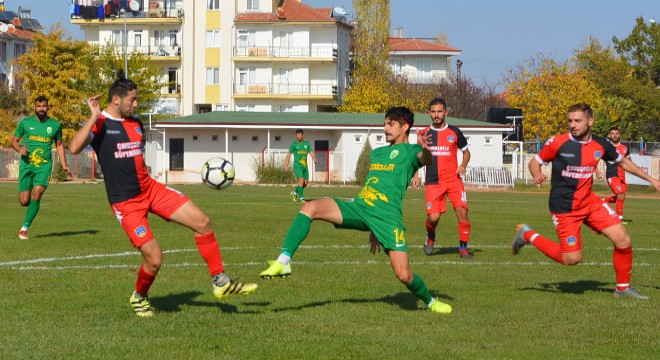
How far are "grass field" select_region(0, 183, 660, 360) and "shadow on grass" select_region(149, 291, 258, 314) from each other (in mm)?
20

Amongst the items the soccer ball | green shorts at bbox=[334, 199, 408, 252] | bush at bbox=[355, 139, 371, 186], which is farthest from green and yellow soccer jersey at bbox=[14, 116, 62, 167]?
bush at bbox=[355, 139, 371, 186]

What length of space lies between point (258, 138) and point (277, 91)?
2167 centimetres

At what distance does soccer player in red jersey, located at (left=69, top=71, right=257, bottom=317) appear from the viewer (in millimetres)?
9219

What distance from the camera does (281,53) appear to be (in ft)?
280

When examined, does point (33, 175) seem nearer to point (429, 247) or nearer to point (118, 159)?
point (429, 247)

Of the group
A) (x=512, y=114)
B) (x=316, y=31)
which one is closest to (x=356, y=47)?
(x=316, y=31)

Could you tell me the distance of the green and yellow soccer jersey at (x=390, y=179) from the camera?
31.5 ft

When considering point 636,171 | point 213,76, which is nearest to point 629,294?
point 636,171

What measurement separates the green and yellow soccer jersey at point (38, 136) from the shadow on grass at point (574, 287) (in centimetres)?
906

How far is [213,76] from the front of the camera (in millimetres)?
86188

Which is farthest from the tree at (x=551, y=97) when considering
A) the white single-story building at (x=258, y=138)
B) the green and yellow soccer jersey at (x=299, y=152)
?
the green and yellow soccer jersey at (x=299, y=152)

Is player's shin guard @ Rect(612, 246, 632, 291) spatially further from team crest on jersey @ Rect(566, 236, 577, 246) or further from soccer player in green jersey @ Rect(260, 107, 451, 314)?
soccer player in green jersey @ Rect(260, 107, 451, 314)

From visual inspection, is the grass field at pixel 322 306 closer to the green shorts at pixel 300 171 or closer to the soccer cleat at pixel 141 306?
the soccer cleat at pixel 141 306

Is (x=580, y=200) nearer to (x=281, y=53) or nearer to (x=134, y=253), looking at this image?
(x=134, y=253)
